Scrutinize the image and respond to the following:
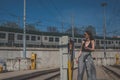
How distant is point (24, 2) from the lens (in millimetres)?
29906

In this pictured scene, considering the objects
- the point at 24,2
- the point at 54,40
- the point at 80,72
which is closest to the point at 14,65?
the point at 24,2

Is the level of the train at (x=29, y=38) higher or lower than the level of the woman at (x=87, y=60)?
higher

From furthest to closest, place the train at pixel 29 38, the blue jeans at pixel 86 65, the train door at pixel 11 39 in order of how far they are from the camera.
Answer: the train door at pixel 11 39
the train at pixel 29 38
the blue jeans at pixel 86 65

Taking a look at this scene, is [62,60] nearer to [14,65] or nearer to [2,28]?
[14,65]

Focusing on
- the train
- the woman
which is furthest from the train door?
the woman

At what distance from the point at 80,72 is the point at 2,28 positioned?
3543cm

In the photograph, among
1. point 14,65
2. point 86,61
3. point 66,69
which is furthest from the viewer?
point 14,65

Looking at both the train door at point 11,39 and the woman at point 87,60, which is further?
the train door at point 11,39

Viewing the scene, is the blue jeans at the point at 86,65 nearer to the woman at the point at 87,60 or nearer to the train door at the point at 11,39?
the woman at the point at 87,60

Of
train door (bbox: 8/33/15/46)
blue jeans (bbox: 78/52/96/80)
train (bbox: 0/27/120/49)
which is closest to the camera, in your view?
blue jeans (bbox: 78/52/96/80)

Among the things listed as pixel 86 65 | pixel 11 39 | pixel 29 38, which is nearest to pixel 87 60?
pixel 86 65

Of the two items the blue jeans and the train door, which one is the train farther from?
the blue jeans

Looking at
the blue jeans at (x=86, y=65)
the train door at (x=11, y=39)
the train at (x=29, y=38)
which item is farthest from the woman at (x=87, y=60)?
the train door at (x=11, y=39)

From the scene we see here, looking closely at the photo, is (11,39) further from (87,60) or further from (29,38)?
(87,60)
